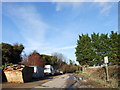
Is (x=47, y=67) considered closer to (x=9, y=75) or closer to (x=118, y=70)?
(x=9, y=75)

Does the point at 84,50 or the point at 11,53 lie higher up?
the point at 84,50

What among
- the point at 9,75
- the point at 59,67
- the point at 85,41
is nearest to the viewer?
the point at 9,75

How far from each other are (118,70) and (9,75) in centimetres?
1181

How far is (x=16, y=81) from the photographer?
577 inches

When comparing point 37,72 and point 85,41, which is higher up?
point 85,41

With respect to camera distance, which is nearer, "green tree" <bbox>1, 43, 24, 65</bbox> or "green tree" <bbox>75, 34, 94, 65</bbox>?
"green tree" <bbox>1, 43, 24, 65</bbox>

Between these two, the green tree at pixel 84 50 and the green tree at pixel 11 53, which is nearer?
the green tree at pixel 11 53

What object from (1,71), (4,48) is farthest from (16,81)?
(4,48)

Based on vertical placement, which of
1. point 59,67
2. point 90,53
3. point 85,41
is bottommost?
point 59,67

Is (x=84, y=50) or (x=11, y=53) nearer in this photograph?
(x=11, y=53)

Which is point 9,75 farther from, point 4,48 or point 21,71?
point 4,48

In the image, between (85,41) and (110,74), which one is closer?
(110,74)

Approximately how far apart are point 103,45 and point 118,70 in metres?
27.5

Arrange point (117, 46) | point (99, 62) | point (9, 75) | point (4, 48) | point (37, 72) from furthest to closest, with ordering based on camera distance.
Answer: point (99, 62), point (117, 46), point (4, 48), point (37, 72), point (9, 75)
